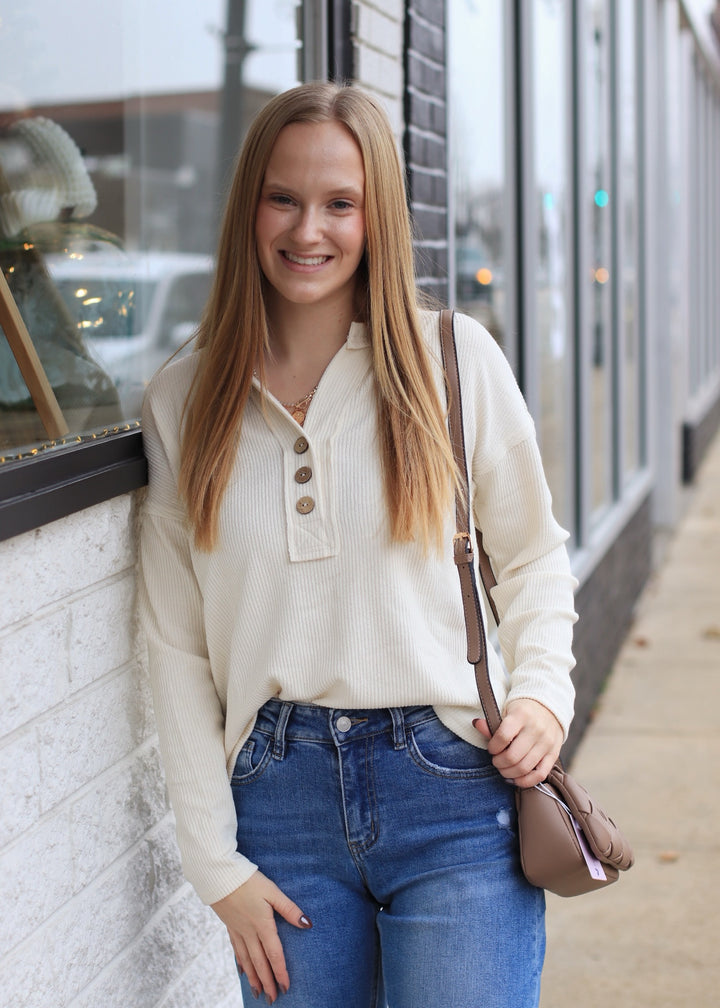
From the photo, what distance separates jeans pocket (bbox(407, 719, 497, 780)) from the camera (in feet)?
5.61

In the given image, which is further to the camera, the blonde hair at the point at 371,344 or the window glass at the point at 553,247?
the window glass at the point at 553,247

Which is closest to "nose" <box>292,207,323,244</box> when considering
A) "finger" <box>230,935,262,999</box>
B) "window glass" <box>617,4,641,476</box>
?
"finger" <box>230,935,262,999</box>

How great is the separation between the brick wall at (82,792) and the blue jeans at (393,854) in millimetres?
266

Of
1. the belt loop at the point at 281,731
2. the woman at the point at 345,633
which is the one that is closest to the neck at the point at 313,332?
the woman at the point at 345,633

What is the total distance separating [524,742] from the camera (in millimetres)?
1729

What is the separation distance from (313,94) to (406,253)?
27cm

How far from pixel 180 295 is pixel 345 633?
482cm

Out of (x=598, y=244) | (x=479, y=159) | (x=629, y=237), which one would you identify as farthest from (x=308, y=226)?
(x=629, y=237)

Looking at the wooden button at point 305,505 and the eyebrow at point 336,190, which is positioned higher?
the eyebrow at point 336,190

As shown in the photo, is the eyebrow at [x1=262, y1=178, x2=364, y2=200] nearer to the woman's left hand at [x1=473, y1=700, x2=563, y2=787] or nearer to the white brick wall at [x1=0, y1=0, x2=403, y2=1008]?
the white brick wall at [x1=0, y1=0, x2=403, y2=1008]

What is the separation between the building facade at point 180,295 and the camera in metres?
1.75

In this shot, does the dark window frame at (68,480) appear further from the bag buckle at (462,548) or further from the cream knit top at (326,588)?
the bag buckle at (462,548)

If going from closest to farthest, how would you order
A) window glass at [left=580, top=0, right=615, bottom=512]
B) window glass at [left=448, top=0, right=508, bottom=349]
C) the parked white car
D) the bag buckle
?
the bag buckle → the parked white car → window glass at [left=448, top=0, right=508, bottom=349] → window glass at [left=580, top=0, right=615, bottom=512]

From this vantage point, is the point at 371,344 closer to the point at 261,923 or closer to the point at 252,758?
the point at 252,758
